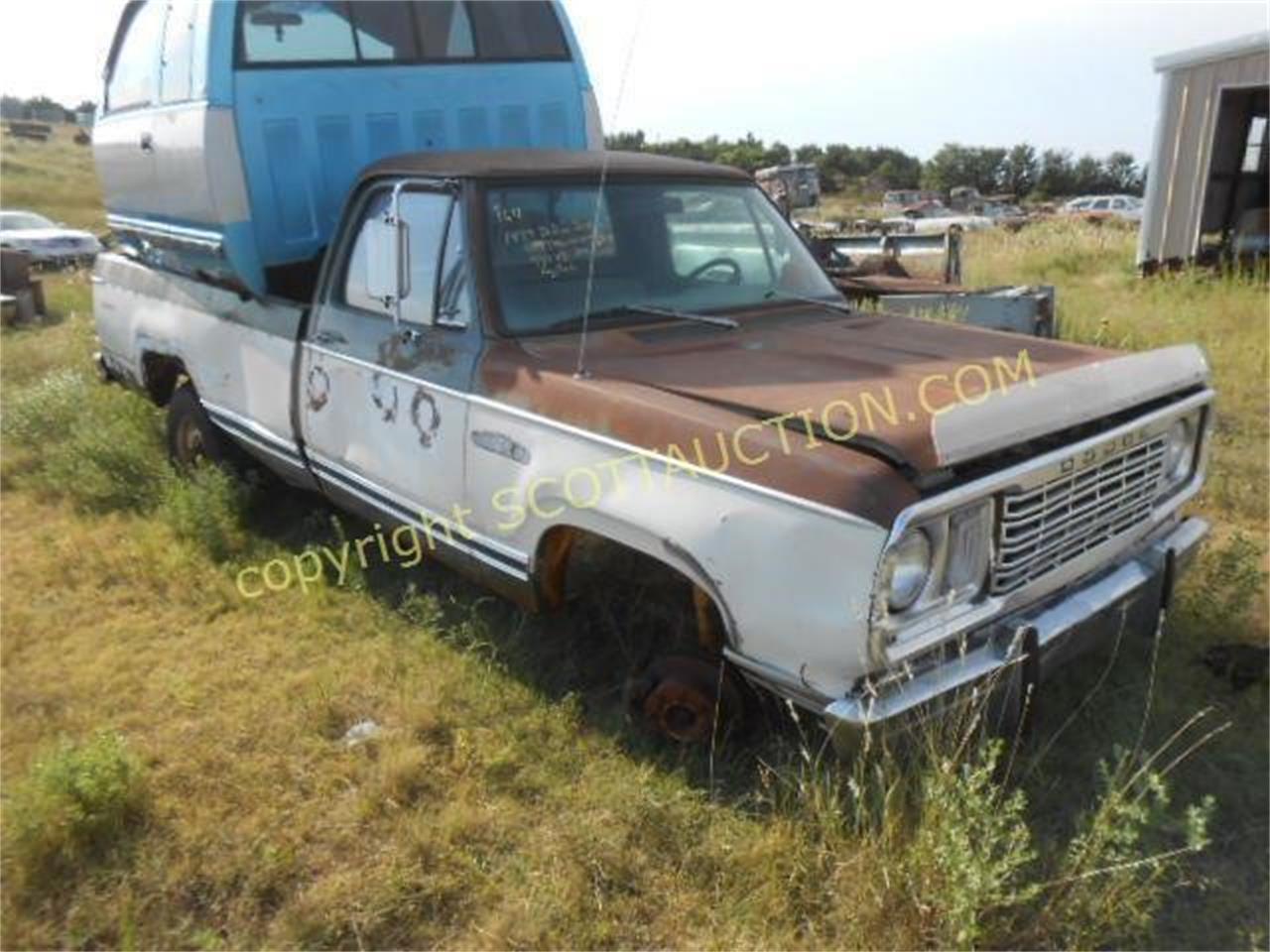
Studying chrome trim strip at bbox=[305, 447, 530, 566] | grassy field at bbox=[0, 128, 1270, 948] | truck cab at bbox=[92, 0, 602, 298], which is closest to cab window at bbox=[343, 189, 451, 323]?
chrome trim strip at bbox=[305, 447, 530, 566]

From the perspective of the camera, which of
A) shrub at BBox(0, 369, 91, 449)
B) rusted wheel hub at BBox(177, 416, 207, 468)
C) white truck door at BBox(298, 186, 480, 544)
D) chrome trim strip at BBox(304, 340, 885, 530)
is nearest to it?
chrome trim strip at BBox(304, 340, 885, 530)

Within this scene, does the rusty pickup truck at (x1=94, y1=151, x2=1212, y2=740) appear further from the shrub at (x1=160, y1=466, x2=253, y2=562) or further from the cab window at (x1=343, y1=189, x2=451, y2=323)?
the shrub at (x1=160, y1=466, x2=253, y2=562)

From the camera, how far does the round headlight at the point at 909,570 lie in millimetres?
2533

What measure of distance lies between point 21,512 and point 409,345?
3265 millimetres

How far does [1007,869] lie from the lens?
234cm

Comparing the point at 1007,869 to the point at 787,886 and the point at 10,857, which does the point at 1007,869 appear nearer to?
the point at 787,886

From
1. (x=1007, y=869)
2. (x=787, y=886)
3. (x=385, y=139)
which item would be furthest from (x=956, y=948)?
(x=385, y=139)

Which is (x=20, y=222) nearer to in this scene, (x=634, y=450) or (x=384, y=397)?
(x=384, y=397)

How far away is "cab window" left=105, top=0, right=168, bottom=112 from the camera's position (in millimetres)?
5504

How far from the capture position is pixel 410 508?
391 cm

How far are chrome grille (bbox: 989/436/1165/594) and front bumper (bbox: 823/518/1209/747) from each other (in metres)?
0.12

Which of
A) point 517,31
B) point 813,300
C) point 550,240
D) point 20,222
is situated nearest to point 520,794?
point 550,240

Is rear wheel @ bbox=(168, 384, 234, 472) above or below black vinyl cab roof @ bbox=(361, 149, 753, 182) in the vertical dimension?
below

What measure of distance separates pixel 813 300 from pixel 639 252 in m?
0.78
